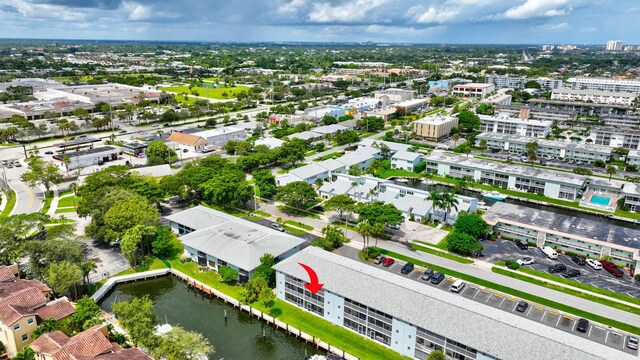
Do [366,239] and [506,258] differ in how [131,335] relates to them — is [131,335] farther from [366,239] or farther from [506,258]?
[506,258]

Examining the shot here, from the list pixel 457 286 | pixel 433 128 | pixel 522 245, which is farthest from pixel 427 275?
pixel 433 128

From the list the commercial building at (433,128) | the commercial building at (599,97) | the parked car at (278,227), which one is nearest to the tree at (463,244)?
the parked car at (278,227)

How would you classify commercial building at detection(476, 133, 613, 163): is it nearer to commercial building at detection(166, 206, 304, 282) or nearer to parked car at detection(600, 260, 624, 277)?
parked car at detection(600, 260, 624, 277)

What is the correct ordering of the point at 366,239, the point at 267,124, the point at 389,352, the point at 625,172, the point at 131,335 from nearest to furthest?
the point at 131,335 < the point at 389,352 < the point at 366,239 < the point at 625,172 < the point at 267,124

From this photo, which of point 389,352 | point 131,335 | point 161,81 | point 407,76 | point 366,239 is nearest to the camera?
point 131,335

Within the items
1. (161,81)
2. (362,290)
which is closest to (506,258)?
(362,290)

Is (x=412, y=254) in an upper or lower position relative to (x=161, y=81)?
lower

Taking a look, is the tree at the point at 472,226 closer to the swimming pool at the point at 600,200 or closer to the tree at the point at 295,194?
the tree at the point at 295,194
